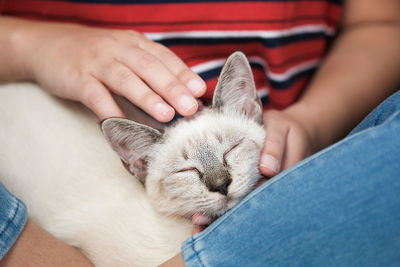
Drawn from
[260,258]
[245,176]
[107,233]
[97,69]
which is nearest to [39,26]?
[97,69]

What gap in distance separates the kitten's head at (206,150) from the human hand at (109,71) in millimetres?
79

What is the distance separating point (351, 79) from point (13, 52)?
42.7 inches

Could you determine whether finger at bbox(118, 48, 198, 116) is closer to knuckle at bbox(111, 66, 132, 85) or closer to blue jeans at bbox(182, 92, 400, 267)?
knuckle at bbox(111, 66, 132, 85)

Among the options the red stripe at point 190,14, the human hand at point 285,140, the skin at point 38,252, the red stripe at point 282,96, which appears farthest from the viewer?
the red stripe at point 282,96

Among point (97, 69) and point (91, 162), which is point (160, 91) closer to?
point (97, 69)

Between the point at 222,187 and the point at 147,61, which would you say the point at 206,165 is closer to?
the point at 222,187

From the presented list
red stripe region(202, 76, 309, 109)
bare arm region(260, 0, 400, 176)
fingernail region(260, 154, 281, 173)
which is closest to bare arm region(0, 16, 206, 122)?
fingernail region(260, 154, 281, 173)

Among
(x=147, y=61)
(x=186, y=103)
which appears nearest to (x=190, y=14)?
(x=147, y=61)

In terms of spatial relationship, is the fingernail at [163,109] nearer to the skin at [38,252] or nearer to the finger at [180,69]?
the finger at [180,69]

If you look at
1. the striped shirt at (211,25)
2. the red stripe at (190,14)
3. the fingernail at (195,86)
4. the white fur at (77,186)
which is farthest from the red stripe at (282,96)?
the white fur at (77,186)

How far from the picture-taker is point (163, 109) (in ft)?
2.49

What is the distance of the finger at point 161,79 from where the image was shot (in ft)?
2.50

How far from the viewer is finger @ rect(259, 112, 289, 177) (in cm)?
81

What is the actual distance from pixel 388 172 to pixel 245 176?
0.92 ft
